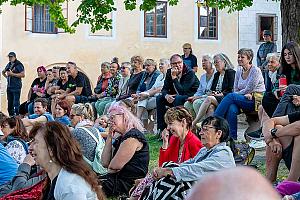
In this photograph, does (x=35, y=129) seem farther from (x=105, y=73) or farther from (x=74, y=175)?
(x=105, y=73)

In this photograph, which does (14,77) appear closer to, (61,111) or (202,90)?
(61,111)

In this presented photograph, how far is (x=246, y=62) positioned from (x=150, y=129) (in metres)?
3.87

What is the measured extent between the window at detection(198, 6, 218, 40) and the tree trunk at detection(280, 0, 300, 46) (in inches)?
646

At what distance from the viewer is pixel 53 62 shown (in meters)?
24.9

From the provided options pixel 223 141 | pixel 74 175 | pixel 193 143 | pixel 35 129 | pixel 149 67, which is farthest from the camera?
pixel 149 67

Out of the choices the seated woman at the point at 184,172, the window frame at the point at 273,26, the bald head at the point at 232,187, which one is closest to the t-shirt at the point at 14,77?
the window frame at the point at 273,26

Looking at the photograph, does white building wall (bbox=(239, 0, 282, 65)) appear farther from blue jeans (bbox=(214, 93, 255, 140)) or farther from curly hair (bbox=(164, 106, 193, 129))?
curly hair (bbox=(164, 106, 193, 129))

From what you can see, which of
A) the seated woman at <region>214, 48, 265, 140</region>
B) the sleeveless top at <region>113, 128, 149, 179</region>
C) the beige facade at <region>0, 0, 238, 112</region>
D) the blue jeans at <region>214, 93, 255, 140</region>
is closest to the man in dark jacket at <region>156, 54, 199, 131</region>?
the seated woman at <region>214, 48, 265, 140</region>

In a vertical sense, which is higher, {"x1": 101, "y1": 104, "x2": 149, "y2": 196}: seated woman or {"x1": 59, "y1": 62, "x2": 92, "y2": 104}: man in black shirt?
{"x1": 59, "y1": 62, "x2": 92, "y2": 104}: man in black shirt

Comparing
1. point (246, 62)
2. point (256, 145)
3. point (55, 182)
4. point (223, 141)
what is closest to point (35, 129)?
point (55, 182)

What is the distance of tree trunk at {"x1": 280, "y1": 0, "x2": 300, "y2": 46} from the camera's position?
1125 cm


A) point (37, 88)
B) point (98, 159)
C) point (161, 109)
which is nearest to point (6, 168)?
point (98, 159)

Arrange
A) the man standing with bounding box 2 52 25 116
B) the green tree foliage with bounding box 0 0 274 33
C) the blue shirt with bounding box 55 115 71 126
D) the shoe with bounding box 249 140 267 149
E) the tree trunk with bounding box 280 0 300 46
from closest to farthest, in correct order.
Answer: the shoe with bounding box 249 140 267 149 < the blue shirt with bounding box 55 115 71 126 < the tree trunk with bounding box 280 0 300 46 < the green tree foliage with bounding box 0 0 274 33 < the man standing with bounding box 2 52 25 116

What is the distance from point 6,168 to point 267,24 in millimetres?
23547
